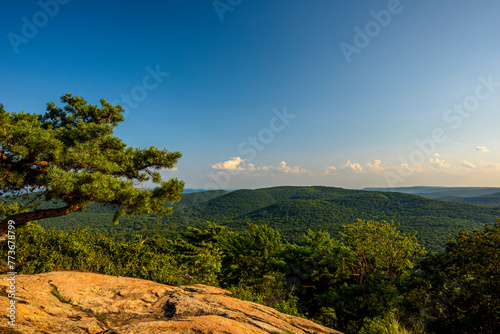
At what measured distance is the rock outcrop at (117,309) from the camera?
11.8ft

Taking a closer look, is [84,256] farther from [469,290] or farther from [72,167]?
[469,290]

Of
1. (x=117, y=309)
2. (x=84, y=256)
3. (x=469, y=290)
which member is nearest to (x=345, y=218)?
(x=469, y=290)

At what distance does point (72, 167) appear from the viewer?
651 cm

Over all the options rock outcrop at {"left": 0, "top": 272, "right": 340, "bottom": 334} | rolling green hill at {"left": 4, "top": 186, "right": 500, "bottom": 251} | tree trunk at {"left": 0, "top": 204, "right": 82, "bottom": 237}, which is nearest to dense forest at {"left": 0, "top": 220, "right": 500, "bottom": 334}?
tree trunk at {"left": 0, "top": 204, "right": 82, "bottom": 237}

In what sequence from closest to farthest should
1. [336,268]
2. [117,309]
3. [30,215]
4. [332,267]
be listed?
[117,309], [30,215], [336,268], [332,267]

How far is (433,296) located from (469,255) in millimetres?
3964

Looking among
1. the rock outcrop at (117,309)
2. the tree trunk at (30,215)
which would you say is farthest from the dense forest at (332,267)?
the rock outcrop at (117,309)

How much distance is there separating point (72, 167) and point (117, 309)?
4.62 metres

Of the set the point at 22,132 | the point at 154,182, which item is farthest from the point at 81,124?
the point at 154,182

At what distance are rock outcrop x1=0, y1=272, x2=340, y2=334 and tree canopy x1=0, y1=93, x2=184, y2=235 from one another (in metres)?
2.04

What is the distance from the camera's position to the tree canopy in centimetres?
515

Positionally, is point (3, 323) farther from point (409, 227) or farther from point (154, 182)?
point (409, 227)

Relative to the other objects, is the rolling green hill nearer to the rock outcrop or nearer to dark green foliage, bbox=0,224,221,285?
dark green foliage, bbox=0,224,221,285

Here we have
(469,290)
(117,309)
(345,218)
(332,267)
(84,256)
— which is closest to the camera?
(117,309)
